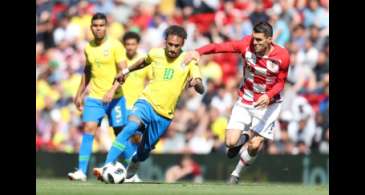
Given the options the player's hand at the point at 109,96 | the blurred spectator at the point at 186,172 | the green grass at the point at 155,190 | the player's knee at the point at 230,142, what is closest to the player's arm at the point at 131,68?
the player's hand at the point at 109,96

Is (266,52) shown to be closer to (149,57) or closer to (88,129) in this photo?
(149,57)

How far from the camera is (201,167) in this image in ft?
62.8

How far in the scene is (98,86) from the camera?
15.9 m

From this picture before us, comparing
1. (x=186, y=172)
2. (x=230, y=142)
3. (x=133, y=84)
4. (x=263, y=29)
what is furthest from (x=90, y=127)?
(x=186, y=172)

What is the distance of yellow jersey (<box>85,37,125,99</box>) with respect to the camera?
15820mm

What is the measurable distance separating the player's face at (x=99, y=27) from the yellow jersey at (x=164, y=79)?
5.54 feet

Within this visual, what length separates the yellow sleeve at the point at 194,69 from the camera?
1353 cm

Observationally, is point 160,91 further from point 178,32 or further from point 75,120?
point 75,120

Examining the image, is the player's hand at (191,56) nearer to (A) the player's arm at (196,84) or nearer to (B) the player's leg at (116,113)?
(A) the player's arm at (196,84)

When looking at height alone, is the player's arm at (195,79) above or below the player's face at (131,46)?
below

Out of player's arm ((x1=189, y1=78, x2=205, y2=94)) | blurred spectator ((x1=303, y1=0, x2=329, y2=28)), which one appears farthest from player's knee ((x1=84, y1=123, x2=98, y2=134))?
blurred spectator ((x1=303, y1=0, x2=329, y2=28))

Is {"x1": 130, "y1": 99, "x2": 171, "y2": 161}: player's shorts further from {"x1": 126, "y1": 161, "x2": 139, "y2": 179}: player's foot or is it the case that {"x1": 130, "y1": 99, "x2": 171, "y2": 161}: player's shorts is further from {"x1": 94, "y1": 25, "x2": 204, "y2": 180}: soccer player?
{"x1": 126, "y1": 161, "x2": 139, "y2": 179}: player's foot
